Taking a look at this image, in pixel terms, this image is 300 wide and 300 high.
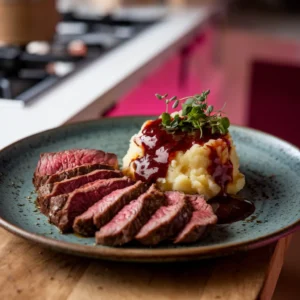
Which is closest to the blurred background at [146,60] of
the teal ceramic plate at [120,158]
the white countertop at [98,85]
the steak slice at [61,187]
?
the white countertop at [98,85]

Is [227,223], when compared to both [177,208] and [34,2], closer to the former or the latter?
[177,208]

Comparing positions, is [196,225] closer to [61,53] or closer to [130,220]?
[130,220]

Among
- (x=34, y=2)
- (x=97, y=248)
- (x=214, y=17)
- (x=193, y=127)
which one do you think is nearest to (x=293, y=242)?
(x=193, y=127)

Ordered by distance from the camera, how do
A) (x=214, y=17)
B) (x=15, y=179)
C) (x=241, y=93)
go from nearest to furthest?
(x=15, y=179)
(x=214, y=17)
(x=241, y=93)

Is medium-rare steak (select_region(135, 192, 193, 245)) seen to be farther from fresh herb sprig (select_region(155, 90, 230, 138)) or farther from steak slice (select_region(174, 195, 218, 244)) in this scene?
fresh herb sprig (select_region(155, 90, 230, 138))

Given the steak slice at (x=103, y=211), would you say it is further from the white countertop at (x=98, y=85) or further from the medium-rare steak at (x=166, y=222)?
the white countertop at (x=98, y=85)

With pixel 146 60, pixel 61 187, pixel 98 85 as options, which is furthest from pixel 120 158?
pixel 146 60

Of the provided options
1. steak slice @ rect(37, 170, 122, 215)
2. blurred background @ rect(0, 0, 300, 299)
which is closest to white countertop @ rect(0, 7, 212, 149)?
blurred background @ rect(0, 0, 300, 299)
